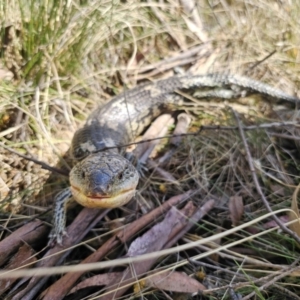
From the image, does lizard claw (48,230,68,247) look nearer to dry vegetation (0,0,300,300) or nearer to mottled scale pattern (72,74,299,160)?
dry vegetation (0,0,300,300)

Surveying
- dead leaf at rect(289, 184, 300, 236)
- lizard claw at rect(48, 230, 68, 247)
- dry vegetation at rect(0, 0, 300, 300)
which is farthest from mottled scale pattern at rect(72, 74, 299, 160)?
dead leaf at rect(289, 184, 300, 236)

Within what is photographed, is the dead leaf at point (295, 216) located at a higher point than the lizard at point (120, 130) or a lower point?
lower

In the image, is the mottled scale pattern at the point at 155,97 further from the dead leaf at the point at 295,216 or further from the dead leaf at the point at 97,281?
the dead leaf at the point at 295,216

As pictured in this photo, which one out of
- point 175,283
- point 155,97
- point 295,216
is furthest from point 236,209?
point 155,97

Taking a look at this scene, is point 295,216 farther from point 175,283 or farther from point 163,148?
point 163,148

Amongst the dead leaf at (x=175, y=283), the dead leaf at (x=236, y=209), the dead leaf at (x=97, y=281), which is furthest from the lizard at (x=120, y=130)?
the dead leaf at (x=236, y=209)

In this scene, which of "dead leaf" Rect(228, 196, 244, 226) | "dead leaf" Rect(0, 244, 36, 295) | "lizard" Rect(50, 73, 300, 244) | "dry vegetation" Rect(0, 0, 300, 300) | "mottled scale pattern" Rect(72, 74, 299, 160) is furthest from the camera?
"mottled scale pattern" Rect(72, 74, 299, 160)

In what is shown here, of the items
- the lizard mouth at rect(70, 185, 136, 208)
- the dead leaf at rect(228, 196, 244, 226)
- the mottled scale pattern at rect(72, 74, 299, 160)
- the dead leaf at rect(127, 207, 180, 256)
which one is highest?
the lizard mouth at rect(70, 185, 136, 208)
